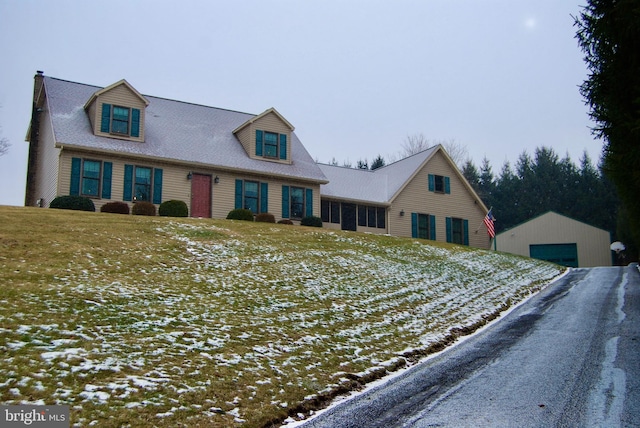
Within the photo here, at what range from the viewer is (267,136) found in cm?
2758

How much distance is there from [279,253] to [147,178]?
30.1 ft

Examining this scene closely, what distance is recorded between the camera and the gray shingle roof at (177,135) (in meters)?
22.8

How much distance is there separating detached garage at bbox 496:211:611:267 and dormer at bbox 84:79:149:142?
26.0 m

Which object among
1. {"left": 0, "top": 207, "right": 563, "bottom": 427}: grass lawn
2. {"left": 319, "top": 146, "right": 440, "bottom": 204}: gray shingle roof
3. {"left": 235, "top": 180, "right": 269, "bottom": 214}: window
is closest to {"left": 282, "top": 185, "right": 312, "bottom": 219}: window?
{"left": 235, "top": 180, "right": 269, "bottom": 214}: window

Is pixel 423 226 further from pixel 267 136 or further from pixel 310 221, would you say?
pixel 267 136

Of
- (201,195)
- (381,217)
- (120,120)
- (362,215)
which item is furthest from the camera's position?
(381,217)

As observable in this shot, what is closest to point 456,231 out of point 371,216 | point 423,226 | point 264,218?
point 423,226

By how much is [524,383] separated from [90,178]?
18.9 meters

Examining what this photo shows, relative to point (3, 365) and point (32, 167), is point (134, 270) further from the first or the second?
point (32, 167)

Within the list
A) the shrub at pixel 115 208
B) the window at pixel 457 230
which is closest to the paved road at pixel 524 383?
the shrub at pixel 115 208

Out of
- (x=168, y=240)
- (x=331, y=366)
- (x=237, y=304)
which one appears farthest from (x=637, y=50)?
(x=168, y=240)

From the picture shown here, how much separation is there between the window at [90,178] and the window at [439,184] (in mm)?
18228

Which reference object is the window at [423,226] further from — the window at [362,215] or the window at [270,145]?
the window at [270,145]

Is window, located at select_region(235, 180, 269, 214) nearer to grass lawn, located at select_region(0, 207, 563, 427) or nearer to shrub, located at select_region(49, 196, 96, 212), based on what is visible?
grass lawn, located at select_region(0, 207, 563, 427)
